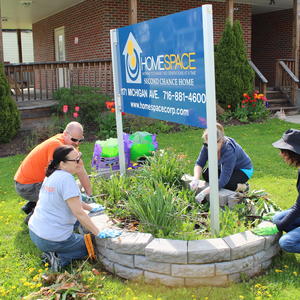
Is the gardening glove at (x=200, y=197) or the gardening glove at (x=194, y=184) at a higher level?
the gardening glove at (x=194, y=184)

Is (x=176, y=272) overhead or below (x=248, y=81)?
below

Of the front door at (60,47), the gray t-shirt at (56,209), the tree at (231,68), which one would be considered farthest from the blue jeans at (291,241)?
the front door at (60,47)

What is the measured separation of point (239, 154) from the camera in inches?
167

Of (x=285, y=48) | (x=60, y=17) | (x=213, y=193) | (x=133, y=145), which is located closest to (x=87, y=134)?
(x=133, y=145)

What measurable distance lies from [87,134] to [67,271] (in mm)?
6073

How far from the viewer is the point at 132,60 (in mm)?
4523

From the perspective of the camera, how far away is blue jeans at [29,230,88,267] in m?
3.34

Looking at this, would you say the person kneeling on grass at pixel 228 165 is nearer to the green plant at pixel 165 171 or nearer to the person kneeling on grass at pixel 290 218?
the green plant at pixel 165 171

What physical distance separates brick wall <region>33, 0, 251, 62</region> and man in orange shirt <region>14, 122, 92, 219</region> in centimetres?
834

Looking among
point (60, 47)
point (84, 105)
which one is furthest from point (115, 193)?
point (60, 47)

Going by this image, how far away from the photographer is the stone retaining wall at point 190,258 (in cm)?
Answer: 304

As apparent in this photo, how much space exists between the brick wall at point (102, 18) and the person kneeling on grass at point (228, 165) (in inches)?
342

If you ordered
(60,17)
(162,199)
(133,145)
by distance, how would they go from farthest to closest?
(60,17) → (133,145) → (162,199)

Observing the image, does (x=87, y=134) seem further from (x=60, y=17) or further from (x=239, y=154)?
(x=60, y=17)
